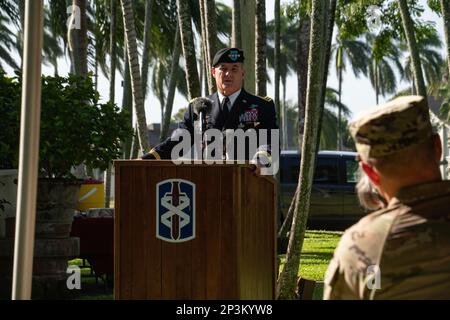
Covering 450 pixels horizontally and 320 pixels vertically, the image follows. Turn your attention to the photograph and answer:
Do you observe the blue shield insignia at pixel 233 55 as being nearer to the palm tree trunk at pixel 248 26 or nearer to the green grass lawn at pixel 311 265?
the green grass lawn at pixel 311 265

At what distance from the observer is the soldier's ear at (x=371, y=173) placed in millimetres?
3389

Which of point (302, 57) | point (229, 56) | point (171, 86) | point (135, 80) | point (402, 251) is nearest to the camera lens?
point (402, 251)

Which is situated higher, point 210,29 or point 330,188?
point 210,29

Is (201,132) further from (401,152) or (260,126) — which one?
(401,152)

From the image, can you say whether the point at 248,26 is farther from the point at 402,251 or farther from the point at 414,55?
the point at 402,251

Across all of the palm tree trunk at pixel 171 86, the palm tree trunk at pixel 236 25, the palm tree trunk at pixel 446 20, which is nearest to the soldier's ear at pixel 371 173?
the palm tree trunk at pixel 236 25

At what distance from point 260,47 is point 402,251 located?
13.7m

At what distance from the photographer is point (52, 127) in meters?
10.4

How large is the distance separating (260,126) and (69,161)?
12.7ft

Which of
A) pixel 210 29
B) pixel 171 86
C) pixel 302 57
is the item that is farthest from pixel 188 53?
pixel 171 86

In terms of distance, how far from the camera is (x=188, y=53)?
14797 millimetres

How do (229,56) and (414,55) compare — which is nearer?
(229,56)

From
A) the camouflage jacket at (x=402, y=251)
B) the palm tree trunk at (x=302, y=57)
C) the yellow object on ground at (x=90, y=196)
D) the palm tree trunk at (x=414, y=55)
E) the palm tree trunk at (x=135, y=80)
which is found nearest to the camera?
the camouflage jacket at (x=402, y=251)

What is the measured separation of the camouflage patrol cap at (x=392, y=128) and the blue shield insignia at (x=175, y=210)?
8.85 feet
